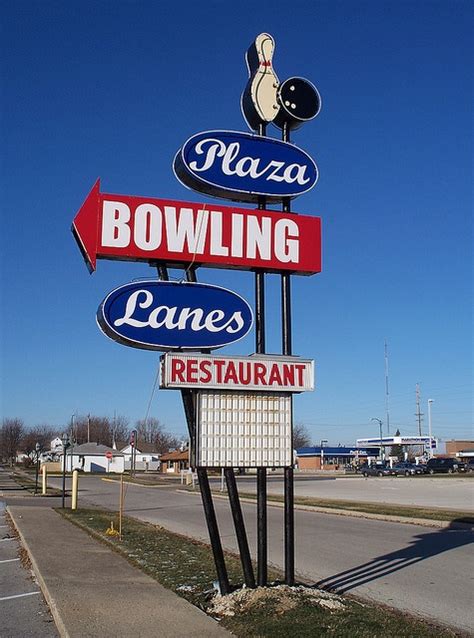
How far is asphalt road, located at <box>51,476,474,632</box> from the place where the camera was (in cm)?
962

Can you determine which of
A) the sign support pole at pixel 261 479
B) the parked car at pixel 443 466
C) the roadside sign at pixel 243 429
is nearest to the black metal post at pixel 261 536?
the sign support pole at pixel 261 479

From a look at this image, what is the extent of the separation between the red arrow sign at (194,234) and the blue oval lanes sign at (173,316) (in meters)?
0.47

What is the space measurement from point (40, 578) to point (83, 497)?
88.2 ft

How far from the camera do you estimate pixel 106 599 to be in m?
8.49

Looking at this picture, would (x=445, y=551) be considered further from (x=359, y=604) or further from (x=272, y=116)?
(x=272, y=116)

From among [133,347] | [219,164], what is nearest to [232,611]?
[133,347]

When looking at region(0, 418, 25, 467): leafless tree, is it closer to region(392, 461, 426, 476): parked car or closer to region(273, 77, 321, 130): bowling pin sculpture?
region(392, 461, 426, 476): parked car

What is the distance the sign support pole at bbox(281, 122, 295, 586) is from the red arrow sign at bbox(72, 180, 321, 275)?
0.25 meters

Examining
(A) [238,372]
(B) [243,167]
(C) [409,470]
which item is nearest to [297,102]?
(B) [243,167]

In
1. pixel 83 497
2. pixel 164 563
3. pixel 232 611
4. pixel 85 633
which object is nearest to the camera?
pixel 85 633

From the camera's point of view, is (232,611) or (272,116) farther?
(272,116)

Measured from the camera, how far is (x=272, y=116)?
33.2 feet

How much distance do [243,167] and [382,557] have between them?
802 centimetres

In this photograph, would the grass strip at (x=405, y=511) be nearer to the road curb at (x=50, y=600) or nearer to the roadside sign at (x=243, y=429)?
the road curb at (x=50, y=600)
